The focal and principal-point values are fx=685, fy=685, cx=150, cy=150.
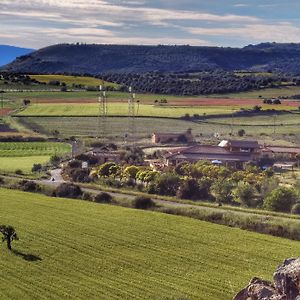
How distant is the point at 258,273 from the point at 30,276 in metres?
6.71

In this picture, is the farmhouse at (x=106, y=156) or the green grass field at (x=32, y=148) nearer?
the farmhouse at (x=106, y=156)

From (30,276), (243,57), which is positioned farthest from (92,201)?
(243,57)

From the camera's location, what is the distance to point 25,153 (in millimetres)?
50906

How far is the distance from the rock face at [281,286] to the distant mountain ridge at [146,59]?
144 m

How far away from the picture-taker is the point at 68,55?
171750 millimetres

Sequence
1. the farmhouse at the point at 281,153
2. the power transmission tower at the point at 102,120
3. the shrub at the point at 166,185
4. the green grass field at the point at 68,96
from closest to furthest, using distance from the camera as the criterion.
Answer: the shrub at the point at 166,185, the farmhouse at the point at 281,153, the power transmission tower at the point at 102,120, the green grass field at the point at 68,96

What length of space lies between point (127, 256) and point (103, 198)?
11.4 metres

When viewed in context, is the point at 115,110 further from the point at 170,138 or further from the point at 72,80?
the point at 72,80

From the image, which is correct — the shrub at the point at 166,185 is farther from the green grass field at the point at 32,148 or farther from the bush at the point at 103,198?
the green grass field at the point at 32,148

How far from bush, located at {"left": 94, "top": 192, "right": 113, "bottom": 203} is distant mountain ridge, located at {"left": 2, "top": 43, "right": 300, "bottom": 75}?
121129 mm

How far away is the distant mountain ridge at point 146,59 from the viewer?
532 ft

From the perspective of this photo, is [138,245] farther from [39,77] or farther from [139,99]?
[39,77]

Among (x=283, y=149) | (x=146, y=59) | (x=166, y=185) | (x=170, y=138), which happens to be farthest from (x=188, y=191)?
(x=146, y=59)

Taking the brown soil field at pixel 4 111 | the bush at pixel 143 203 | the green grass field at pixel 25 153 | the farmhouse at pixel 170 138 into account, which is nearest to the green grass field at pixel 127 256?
the bush at pixel 143 203
